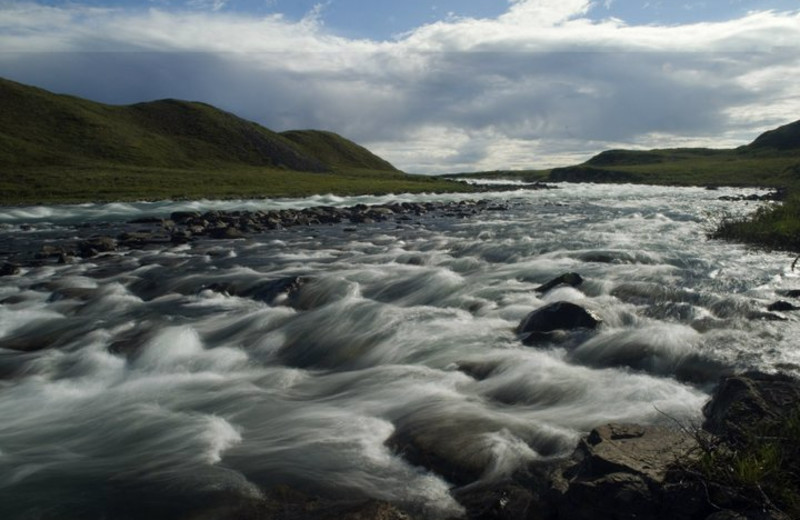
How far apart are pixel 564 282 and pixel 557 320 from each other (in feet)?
13.9

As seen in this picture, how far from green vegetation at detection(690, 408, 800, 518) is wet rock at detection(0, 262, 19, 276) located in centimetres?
2139

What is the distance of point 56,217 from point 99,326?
3086 centimetres

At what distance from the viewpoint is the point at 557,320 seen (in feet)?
37.8

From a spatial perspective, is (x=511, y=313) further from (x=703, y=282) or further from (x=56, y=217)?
(x=56, y=217)

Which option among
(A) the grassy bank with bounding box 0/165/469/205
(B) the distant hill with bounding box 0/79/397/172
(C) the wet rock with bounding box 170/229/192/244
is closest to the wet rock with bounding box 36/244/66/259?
(C) the wet rock with bounding box 170/229/192/244

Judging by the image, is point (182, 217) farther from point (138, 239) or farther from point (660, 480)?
point (660, 480)

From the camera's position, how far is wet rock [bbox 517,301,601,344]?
37.3 feet

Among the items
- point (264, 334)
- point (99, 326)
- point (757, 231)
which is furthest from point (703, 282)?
point (99, 326)

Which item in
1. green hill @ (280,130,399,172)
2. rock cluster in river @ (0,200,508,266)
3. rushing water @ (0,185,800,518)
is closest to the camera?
rushing water @ (0,185,800,518)

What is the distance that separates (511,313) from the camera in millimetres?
13094

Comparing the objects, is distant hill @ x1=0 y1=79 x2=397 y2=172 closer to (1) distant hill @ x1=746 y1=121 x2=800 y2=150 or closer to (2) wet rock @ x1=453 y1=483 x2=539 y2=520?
(2) wet rock @ x1=453 y1=483 x2=539 y2=520

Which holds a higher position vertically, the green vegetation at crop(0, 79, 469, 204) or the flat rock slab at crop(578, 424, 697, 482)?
the green vegetation at crop(0, 79, 469, 204)

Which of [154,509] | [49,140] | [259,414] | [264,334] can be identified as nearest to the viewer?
[154,509]

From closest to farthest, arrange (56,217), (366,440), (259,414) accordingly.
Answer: (366,440) < (259,414) < (56,217)
